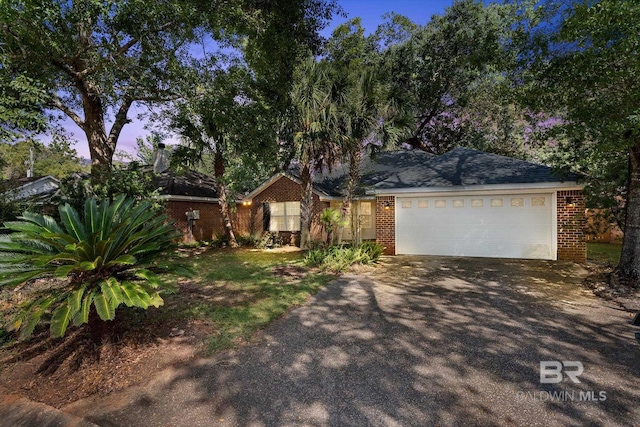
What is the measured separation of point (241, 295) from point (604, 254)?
12.3 metres

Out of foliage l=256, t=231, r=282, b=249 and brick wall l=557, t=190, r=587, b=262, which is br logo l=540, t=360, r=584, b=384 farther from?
foliage l=256, t=231, r=282, b=249

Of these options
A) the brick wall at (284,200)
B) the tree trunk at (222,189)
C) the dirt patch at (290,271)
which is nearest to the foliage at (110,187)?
the dirt patch at (290,271)

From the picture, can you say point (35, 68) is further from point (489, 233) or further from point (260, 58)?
point (489, 233)

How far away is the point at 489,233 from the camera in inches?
409

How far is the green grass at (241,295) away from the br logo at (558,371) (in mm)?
3561

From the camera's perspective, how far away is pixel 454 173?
441 inches

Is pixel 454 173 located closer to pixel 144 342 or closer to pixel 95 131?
pixel 144 342

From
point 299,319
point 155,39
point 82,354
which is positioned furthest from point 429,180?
point 82,354

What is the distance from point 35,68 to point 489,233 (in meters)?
13.4

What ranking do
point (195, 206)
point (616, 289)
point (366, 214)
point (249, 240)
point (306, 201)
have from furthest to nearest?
point (195, 206), point (366, 214), point (249, 240), point (306, 201), point (616, 289)

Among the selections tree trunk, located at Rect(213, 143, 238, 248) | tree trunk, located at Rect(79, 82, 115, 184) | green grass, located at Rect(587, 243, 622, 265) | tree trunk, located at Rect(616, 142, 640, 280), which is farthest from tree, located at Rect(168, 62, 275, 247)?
green grass, located at Rect(587, 243, 622, 265)

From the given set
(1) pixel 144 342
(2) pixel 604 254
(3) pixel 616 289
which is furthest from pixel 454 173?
(1) pixel 144 342

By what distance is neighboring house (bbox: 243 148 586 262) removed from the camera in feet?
31.1

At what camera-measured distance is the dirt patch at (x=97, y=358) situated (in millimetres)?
3188
